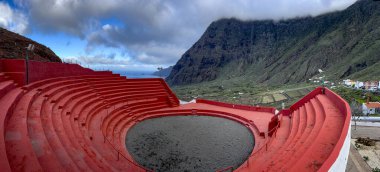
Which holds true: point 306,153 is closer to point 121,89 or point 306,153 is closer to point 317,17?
point 121,89

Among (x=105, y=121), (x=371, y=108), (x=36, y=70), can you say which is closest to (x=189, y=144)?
(x=105, y=121)

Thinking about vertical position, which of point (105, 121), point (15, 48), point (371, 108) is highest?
point (15, 48)

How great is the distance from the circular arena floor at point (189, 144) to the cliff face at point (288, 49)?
71.9 metres

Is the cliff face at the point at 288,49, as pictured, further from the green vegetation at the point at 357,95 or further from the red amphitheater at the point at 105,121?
the red amphitheater at the point at 105,121

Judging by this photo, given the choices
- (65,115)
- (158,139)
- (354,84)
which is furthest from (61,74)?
(354,84)

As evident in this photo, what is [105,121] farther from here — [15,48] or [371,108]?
[371,108]

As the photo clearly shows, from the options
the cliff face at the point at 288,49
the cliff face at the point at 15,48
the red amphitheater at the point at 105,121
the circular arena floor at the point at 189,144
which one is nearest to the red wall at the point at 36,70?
the red amphitheater at the point at 105,121

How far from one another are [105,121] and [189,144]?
469 centimetres

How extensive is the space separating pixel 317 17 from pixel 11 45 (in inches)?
5893

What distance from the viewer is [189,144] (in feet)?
42.4

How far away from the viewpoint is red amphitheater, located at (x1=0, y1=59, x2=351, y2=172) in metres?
6.53

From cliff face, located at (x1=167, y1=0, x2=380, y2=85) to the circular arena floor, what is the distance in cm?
7187

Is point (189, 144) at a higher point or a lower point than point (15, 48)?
lower

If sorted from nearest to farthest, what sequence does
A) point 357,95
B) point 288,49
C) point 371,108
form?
point 371,108, point 357,95, point 288,49
